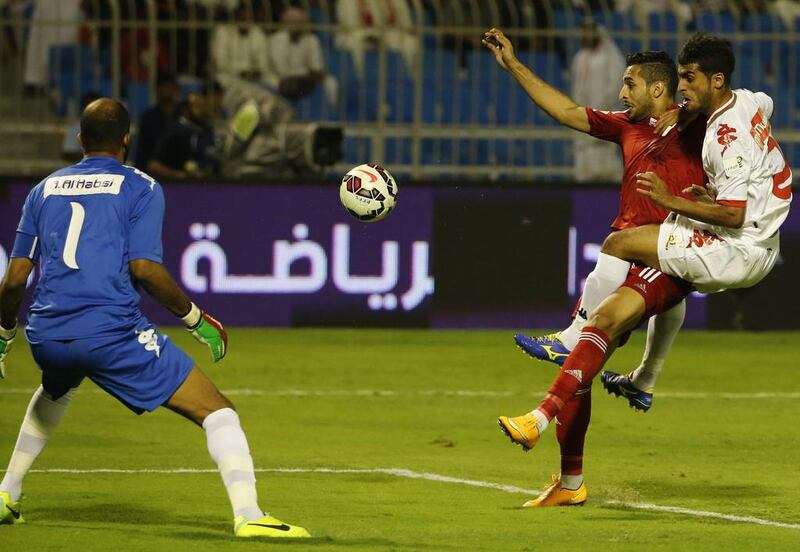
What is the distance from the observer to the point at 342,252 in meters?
15.6

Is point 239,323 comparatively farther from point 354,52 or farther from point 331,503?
point 331,503

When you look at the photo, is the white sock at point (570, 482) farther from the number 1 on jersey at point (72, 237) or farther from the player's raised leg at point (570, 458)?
the number 1 on jersey at point (72, 237)

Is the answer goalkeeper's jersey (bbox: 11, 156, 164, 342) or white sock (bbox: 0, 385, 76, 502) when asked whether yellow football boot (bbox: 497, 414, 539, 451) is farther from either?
white sock (bbox: 0, 385, 76, 502)

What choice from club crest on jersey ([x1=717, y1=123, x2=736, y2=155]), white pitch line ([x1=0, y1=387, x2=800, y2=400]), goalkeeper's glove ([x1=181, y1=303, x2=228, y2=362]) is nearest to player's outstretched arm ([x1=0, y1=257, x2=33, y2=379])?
goalkeeper's glove ([x1=181, y1=303, x2=228, y2=362])

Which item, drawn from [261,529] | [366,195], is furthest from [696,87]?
[261,529]

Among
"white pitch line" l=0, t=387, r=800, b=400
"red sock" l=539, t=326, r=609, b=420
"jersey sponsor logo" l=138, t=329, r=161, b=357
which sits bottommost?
"white pitch line" l=0, t=387, r=800, b=400

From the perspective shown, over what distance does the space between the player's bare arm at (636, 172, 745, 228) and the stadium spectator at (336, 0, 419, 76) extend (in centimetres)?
894

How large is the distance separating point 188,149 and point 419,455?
7.50 metres

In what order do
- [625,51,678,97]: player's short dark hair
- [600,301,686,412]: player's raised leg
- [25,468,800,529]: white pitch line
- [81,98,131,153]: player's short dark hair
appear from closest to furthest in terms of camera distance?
[81,98,131,153]: player's short dark hair
[25,468,800,529]: white pitch line
[625,51,678,97]: player's short dark hair
[600,301,686,412]: player's raised leg

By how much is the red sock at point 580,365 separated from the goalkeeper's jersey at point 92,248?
1909mm

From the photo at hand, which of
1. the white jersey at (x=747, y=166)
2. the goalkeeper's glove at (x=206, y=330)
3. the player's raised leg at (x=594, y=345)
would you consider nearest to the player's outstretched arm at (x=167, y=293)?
the goalkeeper's glove at (x=206, y=330)

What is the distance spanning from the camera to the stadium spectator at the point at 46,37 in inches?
629

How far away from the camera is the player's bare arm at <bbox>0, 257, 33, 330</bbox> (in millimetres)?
6543

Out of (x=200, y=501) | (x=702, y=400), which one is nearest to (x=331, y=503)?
(x=200, y=501)
